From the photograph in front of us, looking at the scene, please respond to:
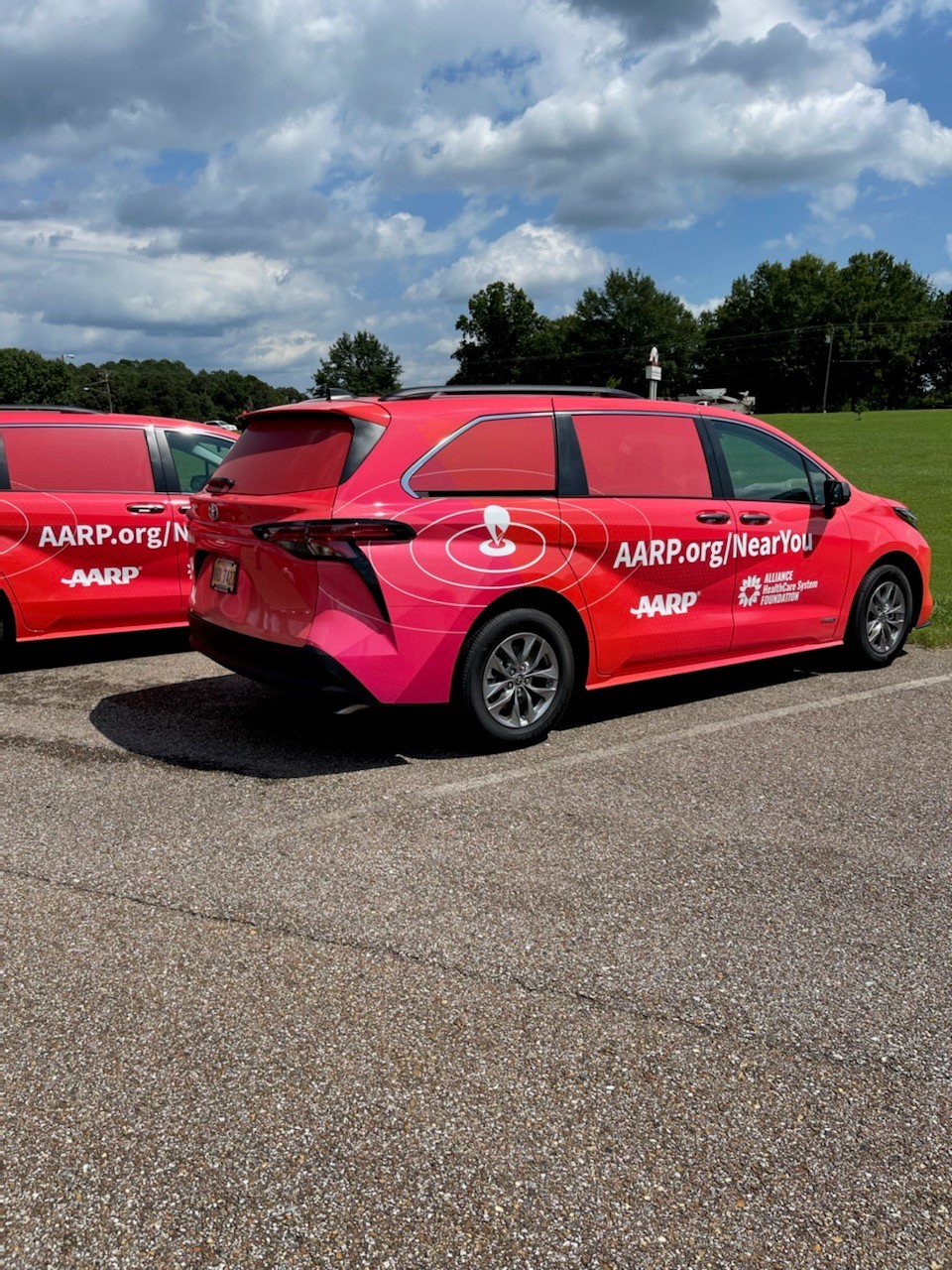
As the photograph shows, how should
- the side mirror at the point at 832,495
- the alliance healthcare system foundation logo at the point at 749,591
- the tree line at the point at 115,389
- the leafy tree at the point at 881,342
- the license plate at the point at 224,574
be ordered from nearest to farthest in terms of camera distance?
the license plate at the point at 224,574, the alliance healthcare system foundation logo at the point at 749,591, the side mirror at the point at 832,495, the leafy tree at the point at 881,342, the tree line at the point at 115,389

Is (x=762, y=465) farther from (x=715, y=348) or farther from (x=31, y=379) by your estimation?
(x=31, y=379)

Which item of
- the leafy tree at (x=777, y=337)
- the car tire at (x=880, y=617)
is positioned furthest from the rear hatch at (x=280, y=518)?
the leafy tree at (x=777, y=337)

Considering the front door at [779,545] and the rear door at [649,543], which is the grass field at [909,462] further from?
the rear door at [649,543]

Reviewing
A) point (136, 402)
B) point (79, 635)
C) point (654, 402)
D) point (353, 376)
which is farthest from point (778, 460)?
point (353, 376)

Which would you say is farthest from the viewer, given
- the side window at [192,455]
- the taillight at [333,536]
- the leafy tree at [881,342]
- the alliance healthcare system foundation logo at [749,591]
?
the leafy tree at [881,342]

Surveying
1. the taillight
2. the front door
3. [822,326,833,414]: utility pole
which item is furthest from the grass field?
[822,326,833,414]: utility pole

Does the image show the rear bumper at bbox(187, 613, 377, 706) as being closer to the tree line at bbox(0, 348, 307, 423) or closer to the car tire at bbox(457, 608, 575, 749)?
the car tire at bbox(457, 608, 575, 749)

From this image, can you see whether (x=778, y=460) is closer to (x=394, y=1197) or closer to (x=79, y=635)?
(x=79, y=635)

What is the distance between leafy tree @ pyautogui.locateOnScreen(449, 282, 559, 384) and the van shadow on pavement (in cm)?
11418

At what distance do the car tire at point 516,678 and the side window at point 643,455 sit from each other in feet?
2.93

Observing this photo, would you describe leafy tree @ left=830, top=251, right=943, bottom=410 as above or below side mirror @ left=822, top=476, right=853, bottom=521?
above

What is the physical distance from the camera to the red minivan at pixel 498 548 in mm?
4930

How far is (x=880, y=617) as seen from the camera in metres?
7.38

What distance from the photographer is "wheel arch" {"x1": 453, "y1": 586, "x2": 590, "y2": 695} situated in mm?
5234
